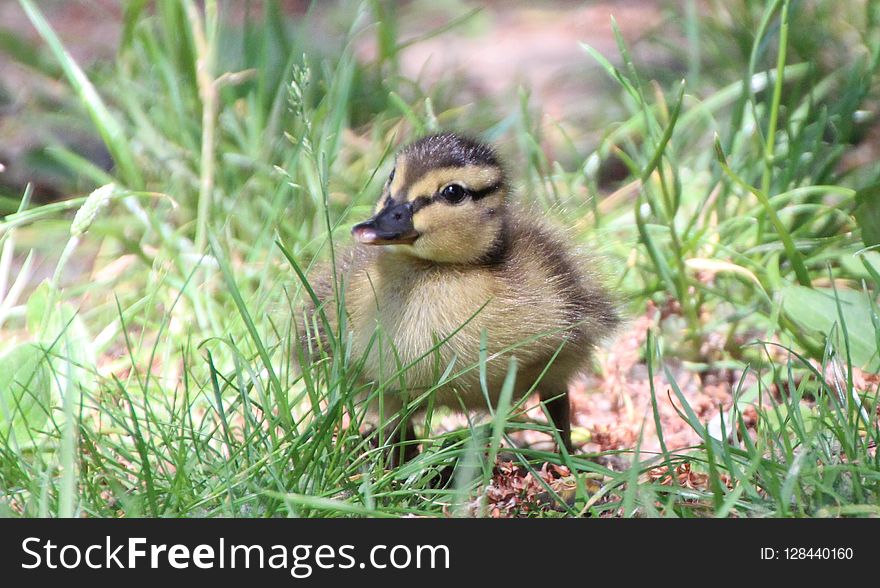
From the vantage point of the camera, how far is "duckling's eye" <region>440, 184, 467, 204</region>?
10.1 feet

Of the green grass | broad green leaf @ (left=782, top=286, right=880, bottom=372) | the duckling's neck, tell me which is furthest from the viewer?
broad green leaf @ (left=782, top=286, right=880, bottom=372)

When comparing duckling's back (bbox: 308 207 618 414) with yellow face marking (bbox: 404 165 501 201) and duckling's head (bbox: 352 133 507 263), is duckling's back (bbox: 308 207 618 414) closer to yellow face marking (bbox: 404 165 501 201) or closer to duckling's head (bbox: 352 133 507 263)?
duckling's head (bbox: 352 133 507 263)

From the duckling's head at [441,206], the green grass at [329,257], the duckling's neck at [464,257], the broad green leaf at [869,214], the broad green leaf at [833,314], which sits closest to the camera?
the green grass at [329,257]

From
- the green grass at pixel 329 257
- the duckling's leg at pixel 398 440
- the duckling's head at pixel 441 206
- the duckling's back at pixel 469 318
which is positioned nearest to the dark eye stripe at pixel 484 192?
the duckling's head at pixel 441 206

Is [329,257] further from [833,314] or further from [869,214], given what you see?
[869,214]

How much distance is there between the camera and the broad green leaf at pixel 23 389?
3.08m

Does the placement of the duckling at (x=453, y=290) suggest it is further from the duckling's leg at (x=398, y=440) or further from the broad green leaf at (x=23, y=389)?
the broad green leaf at (x=23, y=389)

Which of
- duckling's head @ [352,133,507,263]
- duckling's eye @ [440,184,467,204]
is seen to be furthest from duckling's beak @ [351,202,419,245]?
duckling's eye @ [440,184,467,204]

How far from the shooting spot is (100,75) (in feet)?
16.9

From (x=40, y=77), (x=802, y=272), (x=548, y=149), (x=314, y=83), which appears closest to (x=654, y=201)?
(x=802, y=272)

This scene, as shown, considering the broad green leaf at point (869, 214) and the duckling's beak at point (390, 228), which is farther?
the broad green leaf at point (869, 214)

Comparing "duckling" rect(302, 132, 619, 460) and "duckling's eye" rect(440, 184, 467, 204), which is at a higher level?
"duckling's eye" rect(440, 184, 467, 204)
